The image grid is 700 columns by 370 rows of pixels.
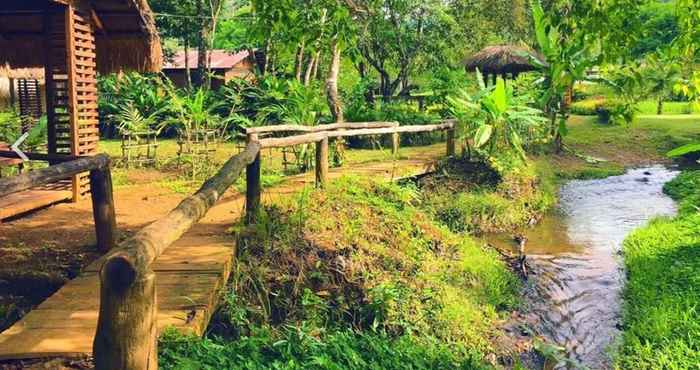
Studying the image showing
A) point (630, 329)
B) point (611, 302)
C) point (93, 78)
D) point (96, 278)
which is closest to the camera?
point (96, 278)

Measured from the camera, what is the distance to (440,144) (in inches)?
542

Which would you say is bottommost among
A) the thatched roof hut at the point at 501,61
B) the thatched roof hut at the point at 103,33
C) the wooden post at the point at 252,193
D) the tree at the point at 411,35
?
the wooden post at the point at 252,193

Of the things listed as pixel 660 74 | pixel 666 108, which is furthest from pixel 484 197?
pixel 666 108

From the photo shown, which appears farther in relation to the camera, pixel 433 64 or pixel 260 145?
pixel 433 64

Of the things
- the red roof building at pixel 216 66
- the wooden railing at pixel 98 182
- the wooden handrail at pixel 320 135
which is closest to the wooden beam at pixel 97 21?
the wooden handrail at pixel 320 135

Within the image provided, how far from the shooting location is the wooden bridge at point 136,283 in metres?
2.12

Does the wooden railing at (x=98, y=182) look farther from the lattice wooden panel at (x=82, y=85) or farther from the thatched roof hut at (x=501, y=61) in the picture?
the thatched roof hut at (x=501, y=61)

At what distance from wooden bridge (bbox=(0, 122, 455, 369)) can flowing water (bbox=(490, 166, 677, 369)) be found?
3.04m

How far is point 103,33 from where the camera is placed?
8.55 meters

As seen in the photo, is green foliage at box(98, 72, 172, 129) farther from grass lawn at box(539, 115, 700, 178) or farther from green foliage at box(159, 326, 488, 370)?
green foliage at box(159, 326, 488, 370)

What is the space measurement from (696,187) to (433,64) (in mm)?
9223

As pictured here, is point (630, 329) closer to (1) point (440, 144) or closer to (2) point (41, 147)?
(1) point (440, 144)

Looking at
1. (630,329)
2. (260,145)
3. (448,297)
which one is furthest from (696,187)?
(260,145)

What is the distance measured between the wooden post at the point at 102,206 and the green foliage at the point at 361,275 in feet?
3.21
